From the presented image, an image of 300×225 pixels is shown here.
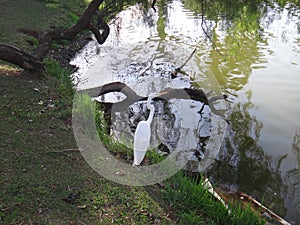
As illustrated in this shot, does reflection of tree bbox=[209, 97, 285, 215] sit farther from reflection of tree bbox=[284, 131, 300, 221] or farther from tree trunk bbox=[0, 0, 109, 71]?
tree trunk bbox=[0, 0, 109, 71]

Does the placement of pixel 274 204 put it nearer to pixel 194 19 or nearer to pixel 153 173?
pixel 153 173

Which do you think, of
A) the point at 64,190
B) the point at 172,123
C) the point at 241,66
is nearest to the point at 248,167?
the point at 172,123

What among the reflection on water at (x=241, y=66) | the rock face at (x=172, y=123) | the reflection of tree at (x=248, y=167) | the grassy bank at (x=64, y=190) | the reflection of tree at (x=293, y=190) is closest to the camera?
the grassy bank at (x=64, y=190)

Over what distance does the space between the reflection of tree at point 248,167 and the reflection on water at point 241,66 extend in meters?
0.01

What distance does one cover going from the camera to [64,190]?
353 centimetres

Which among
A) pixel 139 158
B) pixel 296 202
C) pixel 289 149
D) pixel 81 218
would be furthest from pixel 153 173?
pixel 289 149

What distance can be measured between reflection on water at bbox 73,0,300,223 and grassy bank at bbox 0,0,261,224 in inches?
45.4

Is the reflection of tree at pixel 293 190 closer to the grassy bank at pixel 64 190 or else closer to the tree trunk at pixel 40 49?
the grassy bank at pixel 64 190

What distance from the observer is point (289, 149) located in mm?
5621

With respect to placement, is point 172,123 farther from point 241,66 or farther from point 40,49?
A: point 241,66

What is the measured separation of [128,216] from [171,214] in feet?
1.37

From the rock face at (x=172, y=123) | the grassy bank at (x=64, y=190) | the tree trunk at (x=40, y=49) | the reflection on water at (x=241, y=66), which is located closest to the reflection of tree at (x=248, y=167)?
the reflection on water at (x=241, y=66)

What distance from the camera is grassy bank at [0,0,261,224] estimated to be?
129 inches

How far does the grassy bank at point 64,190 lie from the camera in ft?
10.8
